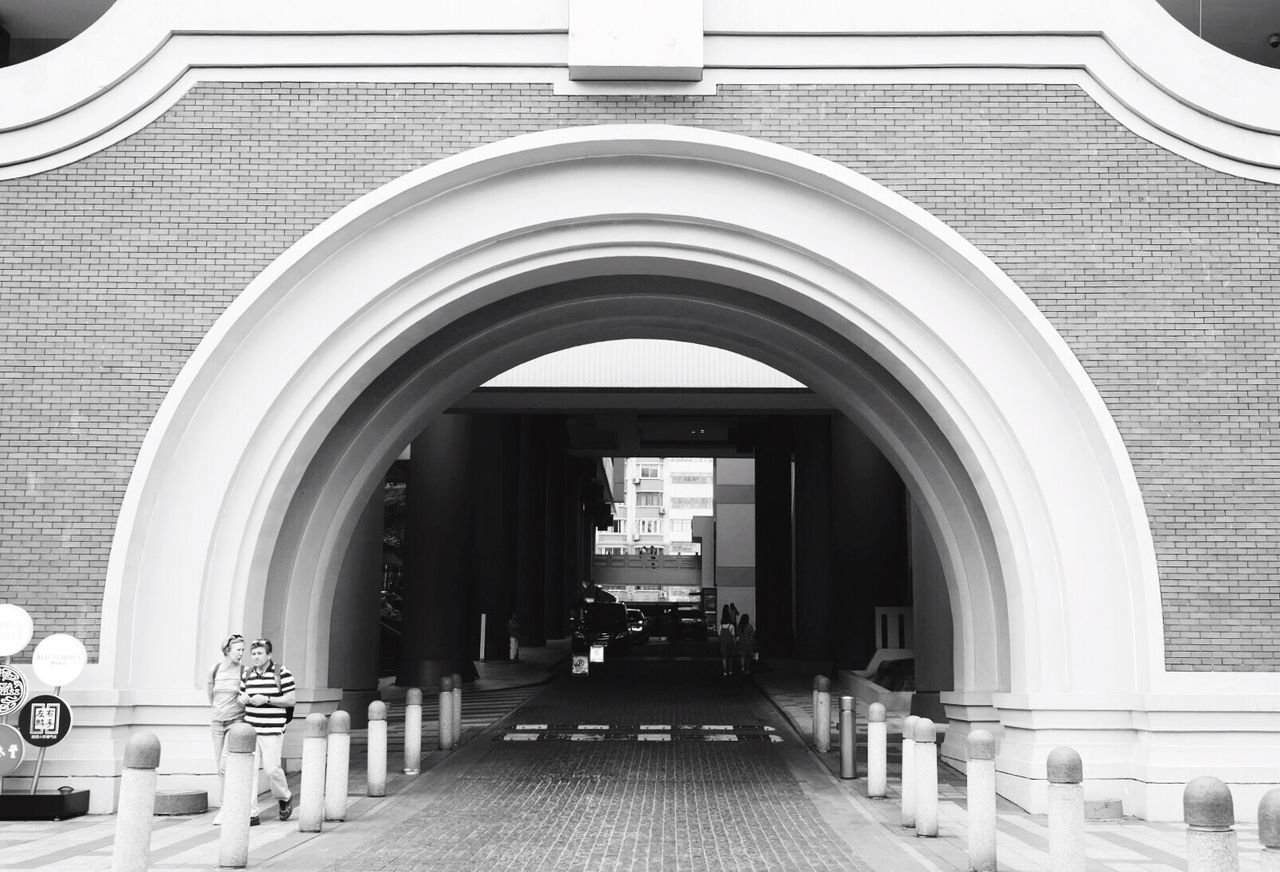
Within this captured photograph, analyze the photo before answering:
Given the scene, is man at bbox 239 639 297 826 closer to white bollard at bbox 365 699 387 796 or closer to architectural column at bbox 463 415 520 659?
white bollard at bbox 365 699 387 796

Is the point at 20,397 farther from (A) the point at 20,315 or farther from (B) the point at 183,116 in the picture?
(B) the point at 183,116

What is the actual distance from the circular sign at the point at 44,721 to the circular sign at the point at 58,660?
181 mm

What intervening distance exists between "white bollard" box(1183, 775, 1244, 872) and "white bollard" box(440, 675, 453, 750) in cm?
1129

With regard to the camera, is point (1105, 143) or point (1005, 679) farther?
point (1005, 679)

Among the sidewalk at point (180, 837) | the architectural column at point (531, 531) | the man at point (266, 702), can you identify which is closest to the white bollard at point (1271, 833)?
the sidewalk at point (180, 837)

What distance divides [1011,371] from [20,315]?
995 cm

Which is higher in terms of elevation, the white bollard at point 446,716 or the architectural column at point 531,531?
the architectural column at point 531,531

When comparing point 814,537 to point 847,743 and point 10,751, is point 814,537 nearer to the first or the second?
point 847,743

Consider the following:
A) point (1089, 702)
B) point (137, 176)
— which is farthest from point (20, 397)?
point (1089, 702)

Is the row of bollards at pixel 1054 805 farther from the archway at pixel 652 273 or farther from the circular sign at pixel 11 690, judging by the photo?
the circular sign at pixel 11 690

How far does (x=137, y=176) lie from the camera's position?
41.7ft

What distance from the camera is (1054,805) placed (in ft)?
25.5

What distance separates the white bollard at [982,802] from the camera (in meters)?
8.76

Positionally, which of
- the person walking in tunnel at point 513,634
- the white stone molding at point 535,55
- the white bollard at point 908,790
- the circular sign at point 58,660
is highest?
the white stone molding at point 535,55
